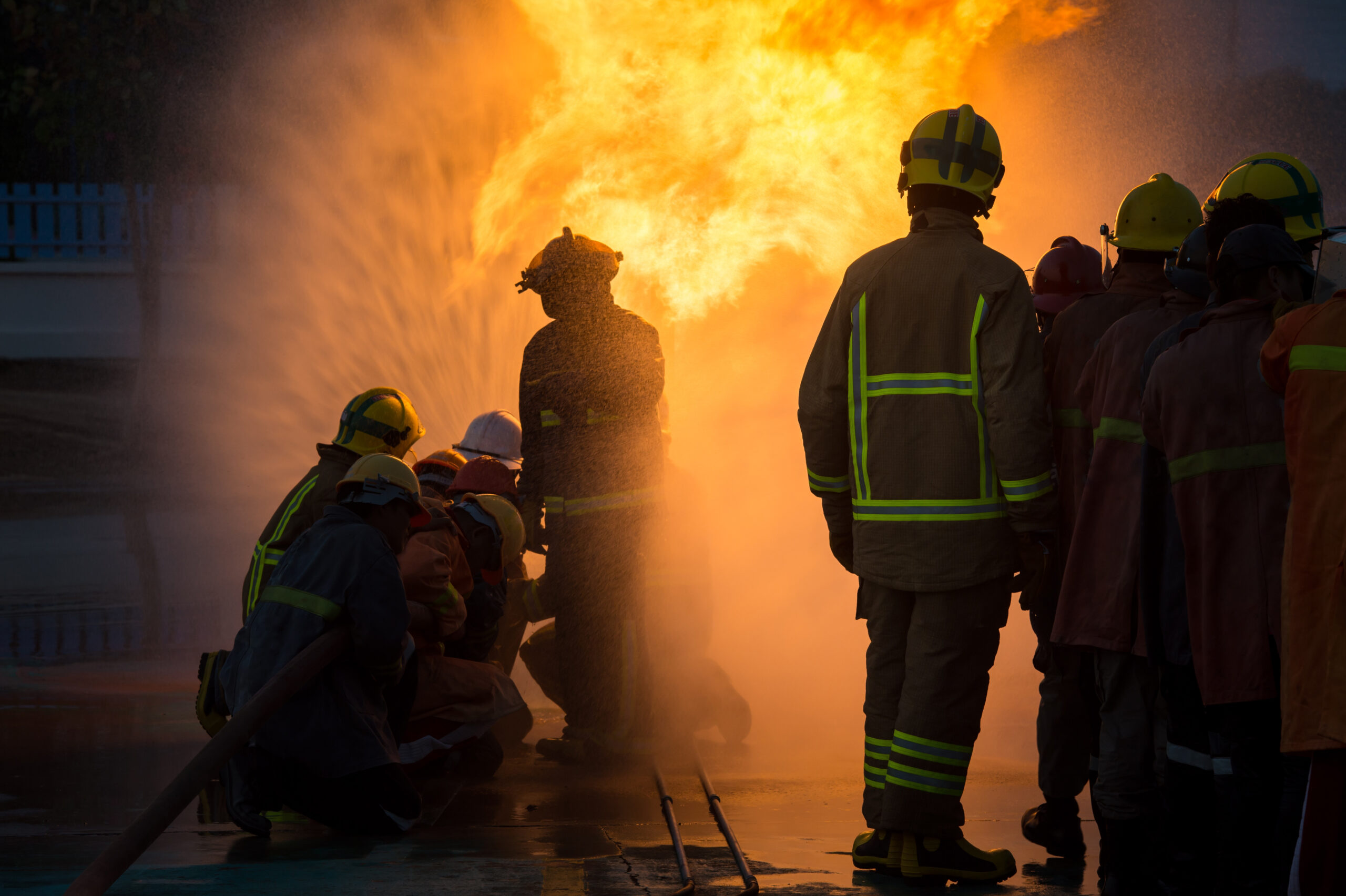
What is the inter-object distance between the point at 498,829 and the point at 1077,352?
7.58 ft

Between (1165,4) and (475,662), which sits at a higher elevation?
(1165,4)

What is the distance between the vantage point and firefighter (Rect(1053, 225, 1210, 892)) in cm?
372

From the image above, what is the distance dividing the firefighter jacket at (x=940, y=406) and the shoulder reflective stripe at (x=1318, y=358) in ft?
3.05

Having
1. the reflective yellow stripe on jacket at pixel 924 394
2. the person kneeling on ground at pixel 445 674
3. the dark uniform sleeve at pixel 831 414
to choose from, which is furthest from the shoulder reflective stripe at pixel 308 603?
the reflective yellow stripe on jacket at pixel 924 394

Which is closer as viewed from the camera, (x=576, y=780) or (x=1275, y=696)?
(x=1275, y=696)

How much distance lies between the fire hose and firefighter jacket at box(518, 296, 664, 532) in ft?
5.23

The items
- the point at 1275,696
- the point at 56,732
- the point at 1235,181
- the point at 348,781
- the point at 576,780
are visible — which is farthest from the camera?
the point at 56,732

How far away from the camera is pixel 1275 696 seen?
3.22 metres

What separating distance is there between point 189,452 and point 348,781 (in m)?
17.3

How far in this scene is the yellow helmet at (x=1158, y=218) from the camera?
432 cm

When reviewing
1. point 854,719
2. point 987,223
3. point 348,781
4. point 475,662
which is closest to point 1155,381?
point 348,781

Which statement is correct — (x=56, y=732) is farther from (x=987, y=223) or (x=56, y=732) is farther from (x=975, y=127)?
(x=987, y=223)

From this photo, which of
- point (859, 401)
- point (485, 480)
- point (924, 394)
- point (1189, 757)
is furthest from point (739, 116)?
point (1189, 757)

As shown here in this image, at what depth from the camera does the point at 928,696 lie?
12.9 feet
